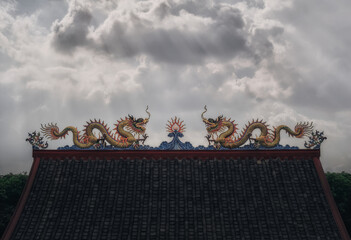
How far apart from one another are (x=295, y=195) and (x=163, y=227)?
6.02 m

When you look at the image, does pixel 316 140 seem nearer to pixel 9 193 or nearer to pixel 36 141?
pixel 36 141

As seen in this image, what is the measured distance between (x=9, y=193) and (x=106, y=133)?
15.2 meters

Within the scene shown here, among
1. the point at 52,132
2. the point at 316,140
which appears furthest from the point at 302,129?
the point at 52,132

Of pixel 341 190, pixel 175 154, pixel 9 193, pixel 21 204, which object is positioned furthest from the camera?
A: pixel 341 190

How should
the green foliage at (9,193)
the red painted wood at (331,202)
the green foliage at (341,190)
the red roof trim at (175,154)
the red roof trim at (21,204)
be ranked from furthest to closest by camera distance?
1. the green foliage at (341,190)
2. the green foliage at (9,193)
3. the red roof trim at (175,154)
4. the red painted wood at (331,202)
5. the red roof trim at (21,204)

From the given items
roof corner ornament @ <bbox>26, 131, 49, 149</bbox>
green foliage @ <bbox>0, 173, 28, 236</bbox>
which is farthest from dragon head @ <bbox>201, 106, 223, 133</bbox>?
green foliage @ <bbox>0, 173, 28, 236</bbox>

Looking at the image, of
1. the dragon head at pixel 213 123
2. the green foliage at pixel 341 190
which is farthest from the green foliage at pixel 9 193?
the green foliage at pixel 341 190

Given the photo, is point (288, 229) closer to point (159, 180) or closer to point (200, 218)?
point (200, 218)

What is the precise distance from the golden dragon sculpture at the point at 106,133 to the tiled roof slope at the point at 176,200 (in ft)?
2.69

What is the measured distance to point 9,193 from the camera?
28.2 metres

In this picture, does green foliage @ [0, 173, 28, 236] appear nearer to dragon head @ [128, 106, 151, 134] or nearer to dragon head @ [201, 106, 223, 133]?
dragon head @ [128, 106, 151, 134]

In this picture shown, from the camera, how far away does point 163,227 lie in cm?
1441

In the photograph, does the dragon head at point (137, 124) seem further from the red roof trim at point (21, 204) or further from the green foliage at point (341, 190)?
the green foliage at point (341, 190)

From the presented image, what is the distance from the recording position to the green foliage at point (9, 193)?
84.0ft
